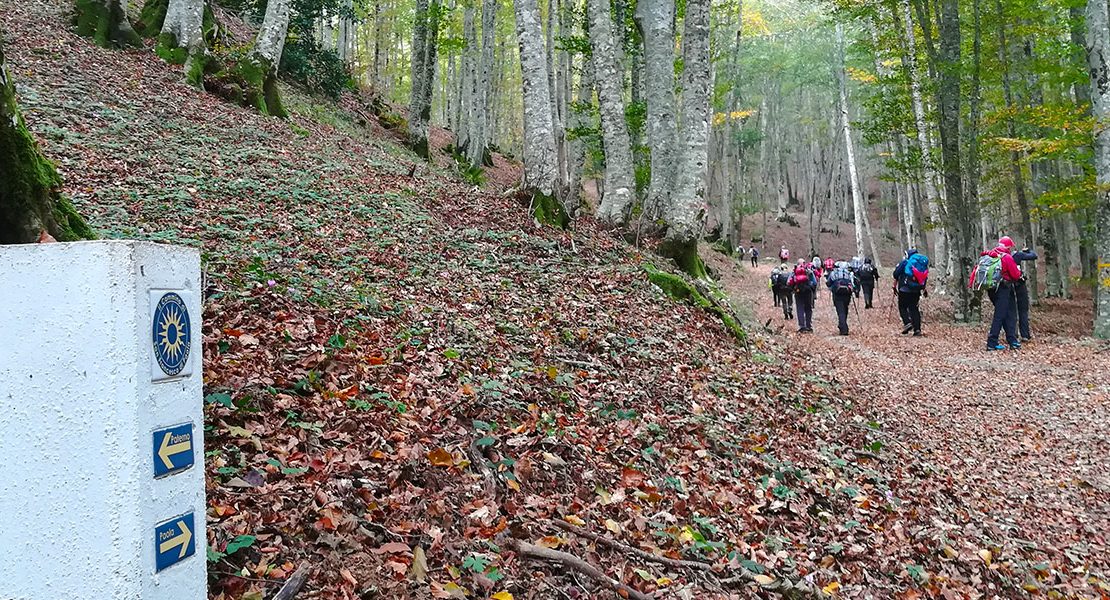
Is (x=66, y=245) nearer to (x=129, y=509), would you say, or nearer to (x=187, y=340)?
(x=187, y=340)

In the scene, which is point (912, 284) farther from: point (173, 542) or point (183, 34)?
point (183, 34)

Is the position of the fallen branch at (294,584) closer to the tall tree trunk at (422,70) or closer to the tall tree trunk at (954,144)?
the tall tree trunk at (422,70)

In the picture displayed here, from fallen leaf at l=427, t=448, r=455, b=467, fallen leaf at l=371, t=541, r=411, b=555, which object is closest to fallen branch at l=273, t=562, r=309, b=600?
fallen leaf at l=371, t=541, r=411, b=555

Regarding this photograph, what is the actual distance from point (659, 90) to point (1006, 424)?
274 inches

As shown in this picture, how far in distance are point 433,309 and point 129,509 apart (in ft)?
14.8

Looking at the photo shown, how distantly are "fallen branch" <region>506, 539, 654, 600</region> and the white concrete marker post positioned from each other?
1.93m

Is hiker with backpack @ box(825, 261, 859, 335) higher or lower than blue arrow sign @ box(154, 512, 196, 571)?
higher

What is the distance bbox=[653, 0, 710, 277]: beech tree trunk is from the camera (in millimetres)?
10430

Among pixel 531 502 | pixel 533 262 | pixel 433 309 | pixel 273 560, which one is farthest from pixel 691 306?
pixel 273 560

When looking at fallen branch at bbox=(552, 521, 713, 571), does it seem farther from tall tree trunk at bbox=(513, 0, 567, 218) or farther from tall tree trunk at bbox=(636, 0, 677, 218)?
tall tree trunk at bbox=(636, 0, 677, 218)

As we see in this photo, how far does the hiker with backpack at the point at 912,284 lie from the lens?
566 inches

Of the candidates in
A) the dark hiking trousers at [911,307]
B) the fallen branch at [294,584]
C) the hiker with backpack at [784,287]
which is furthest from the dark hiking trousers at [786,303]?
A: the fallen branch at [294,584]

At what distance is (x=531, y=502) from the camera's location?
4.01 meters

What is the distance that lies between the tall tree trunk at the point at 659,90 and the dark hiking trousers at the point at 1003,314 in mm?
6764
